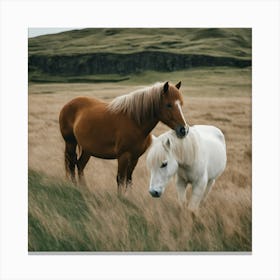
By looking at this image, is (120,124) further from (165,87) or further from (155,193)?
(155,193)

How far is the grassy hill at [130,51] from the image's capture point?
5230 mm

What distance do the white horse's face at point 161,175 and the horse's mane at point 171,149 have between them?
5 centimetres

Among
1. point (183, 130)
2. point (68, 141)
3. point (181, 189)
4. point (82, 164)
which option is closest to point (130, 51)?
point (183, 130)

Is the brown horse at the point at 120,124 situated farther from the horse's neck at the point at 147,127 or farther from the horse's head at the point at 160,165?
the horse's head at the point at 160,165

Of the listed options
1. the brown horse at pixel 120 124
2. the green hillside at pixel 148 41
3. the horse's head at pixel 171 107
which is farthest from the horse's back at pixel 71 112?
the horse's head at pixel 171 107

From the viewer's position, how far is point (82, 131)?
5.34 metres

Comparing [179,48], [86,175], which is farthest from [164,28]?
[86,175]

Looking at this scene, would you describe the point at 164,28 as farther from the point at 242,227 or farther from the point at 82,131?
the point at 242,227

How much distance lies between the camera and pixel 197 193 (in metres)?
5.04

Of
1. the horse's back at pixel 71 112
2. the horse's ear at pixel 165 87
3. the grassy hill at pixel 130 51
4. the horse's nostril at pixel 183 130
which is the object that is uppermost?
the grassy hill at pixel 130 51

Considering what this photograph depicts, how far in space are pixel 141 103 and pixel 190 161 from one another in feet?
2.55

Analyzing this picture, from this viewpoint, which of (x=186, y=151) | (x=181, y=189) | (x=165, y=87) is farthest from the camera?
(x=181, y=189)

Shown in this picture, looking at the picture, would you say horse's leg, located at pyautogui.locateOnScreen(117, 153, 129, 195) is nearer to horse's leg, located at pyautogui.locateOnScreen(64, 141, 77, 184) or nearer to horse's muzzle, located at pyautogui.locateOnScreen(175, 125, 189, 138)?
horse's leg, located at pyautogui.locateOnScreen(64, 141, 77, 184)

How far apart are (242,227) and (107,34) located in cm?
243
